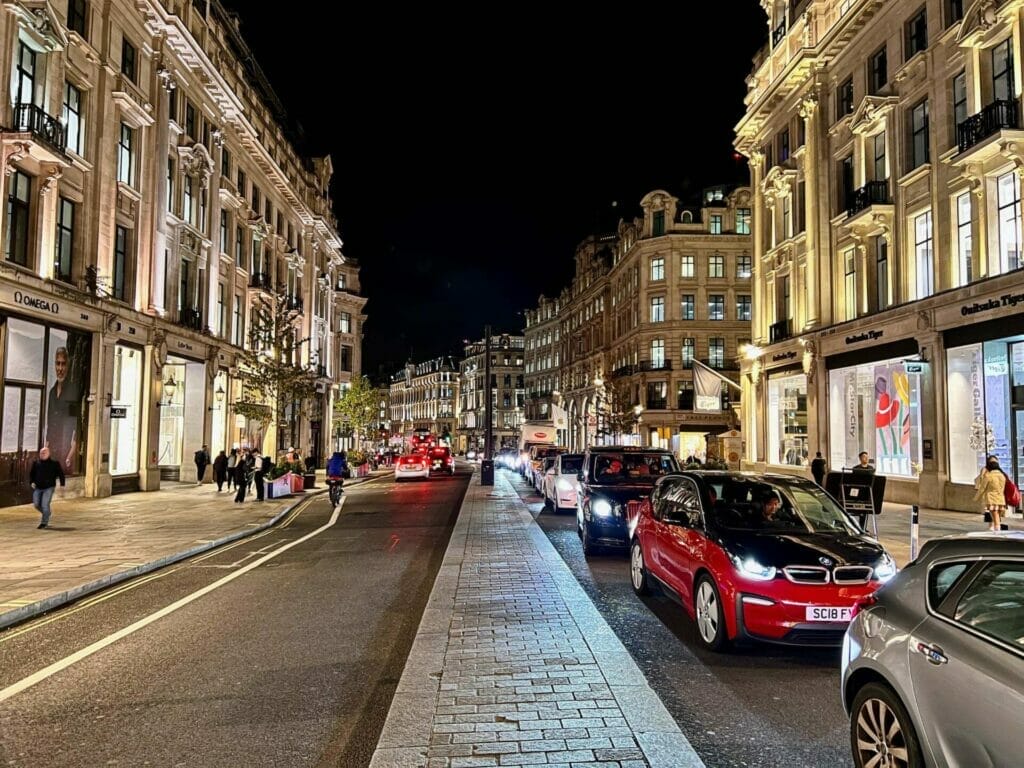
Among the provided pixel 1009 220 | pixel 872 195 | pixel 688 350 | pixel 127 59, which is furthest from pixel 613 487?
pixel 688 350

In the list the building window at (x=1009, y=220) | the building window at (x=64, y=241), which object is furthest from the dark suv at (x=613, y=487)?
the building window at (x=64, y=241)

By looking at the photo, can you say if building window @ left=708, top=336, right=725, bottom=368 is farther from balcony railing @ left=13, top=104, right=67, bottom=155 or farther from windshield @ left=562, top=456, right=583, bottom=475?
balcony railing @ left=13, top=104, right=67, bottom=155

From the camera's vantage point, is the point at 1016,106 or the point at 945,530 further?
the point at 1016,106

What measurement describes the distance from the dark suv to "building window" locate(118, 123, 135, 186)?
20.8m

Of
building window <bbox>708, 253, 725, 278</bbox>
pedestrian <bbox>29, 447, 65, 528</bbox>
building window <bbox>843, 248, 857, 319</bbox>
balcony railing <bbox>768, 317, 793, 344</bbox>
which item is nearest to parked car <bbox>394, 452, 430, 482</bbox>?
balcony railing <bbox>768, 317, 793, 344</bbox>

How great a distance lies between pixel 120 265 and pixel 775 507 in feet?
81.6

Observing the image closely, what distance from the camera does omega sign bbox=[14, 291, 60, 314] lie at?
64.1 feet

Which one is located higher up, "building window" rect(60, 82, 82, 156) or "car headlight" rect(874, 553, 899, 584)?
"building window" rect(60, 82, 82, 156)

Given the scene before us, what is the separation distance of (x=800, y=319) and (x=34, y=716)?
30990 mm

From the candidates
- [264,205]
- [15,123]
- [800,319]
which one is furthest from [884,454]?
[264,205]

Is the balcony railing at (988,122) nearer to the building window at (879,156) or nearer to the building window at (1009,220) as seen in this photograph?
the building window at (1009,220)

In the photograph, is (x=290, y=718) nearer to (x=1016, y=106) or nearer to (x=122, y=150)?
(x=1016, y=106)

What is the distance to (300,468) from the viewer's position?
1126 inches

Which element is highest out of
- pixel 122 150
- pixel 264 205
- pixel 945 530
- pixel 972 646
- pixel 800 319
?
pixel 264 205
